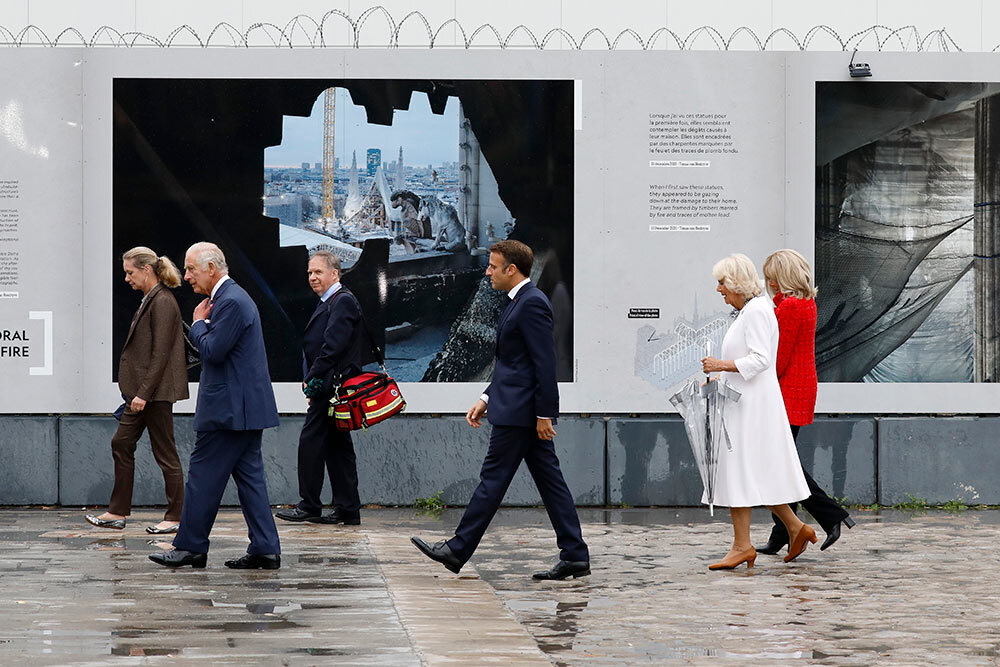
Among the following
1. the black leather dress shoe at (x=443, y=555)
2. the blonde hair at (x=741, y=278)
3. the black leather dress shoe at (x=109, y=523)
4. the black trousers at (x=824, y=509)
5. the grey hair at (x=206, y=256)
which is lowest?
the black leather dress shoe at (x=109, y=523)

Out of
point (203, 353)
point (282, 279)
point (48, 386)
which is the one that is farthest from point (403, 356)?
point (203, 353)

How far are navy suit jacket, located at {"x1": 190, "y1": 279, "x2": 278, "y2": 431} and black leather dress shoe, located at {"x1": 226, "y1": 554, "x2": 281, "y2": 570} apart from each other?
2.28 ft

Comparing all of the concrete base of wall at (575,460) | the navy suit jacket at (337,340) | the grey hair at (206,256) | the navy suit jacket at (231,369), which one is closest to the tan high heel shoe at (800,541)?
the concrete base of wall at (575,460)

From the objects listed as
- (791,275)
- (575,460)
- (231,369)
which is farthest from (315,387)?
(791,275)

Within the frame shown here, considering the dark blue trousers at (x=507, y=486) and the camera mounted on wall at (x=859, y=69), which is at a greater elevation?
the camera mounted on wall at (x=859, y=69)

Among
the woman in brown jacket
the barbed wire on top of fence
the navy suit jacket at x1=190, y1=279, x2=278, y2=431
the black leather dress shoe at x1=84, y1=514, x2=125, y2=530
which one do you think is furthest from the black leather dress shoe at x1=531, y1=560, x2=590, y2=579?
the barbed wire on top of fence

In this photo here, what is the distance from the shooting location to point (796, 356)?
8852 millimetres

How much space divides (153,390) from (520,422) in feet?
9.63

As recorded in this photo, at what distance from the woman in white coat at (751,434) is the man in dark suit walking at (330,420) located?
2917mm

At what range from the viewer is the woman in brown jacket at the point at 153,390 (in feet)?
31.4

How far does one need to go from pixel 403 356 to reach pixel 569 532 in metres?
3.66

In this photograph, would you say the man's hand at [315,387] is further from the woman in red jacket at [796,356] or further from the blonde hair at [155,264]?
the woman in red jacket at [796,356]

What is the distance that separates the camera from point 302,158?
11.2 meters

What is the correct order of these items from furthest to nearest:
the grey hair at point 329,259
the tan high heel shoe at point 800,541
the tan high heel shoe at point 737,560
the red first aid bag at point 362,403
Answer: the grey hair at point 329,259
the red first aid bag at point 362,403
the tan high heel shoe at point 800,541
the tan high heel shoe at point 737,560
